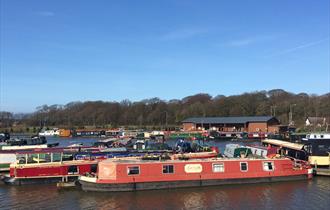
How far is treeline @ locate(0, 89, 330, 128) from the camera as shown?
132250 mm

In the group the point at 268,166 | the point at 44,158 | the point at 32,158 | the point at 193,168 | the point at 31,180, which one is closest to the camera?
the point at 193,168

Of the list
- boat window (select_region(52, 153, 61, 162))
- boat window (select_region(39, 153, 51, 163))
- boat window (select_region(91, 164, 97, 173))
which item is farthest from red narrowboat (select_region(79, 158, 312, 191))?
boat window (select_region(39, 153, 51, 163))

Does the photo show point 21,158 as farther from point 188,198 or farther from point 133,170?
point 188,198

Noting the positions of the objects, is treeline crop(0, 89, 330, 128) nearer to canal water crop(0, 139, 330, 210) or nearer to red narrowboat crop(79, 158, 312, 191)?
red narrowboat crop(79, 158, 312, 191)

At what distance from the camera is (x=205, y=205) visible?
29.4 m

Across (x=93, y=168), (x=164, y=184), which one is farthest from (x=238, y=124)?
(x=164, y=184)

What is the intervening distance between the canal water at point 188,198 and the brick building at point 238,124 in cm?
6974

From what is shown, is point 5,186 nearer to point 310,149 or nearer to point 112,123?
point 310,149

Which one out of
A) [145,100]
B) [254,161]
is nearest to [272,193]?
[254,161]

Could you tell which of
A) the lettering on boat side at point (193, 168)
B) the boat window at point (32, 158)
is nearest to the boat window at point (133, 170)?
the lettering on boat side at point (193, 168)

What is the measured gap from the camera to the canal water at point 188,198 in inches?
Result: 1156

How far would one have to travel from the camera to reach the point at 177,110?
504 ft

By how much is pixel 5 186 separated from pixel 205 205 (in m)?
18.3

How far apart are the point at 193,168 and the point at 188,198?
3.73m
